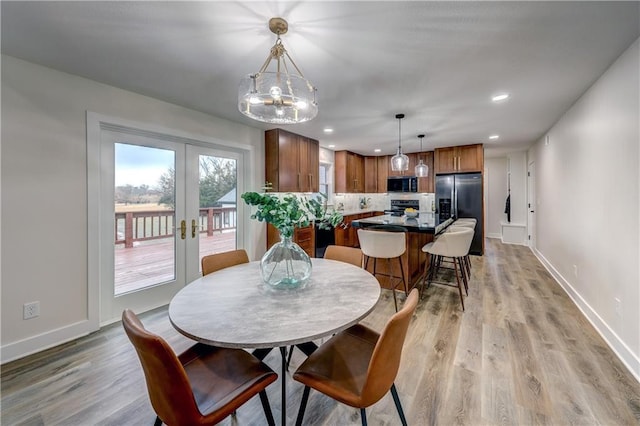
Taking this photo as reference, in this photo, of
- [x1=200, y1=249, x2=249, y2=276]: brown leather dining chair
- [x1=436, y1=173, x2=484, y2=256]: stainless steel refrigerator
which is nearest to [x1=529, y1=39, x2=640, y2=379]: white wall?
[x1=436, y1=173, x2=484, y2=256]: stainless steel refrigerator

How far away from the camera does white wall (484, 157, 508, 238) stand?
709 centimetres

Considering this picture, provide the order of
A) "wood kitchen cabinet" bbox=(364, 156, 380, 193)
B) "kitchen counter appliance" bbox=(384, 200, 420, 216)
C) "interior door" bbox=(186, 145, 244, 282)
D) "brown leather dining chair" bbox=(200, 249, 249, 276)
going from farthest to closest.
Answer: "wood kitchen cabinet" bbox=(364, 156, 380, 193), "kitchen counter appliance" bbox=(384, 200, 420, 216), "interior door" bbox=(186, 145, 244, 282), "brown leather dining chair" bbox=(200, 249, 249, 276)

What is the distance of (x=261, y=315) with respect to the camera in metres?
1.20

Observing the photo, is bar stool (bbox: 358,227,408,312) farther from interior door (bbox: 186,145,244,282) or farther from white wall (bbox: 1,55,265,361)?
white wall (bbox: 1,55,265,361)

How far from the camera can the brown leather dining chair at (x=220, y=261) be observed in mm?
1983

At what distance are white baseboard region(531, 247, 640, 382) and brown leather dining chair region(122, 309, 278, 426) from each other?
2501mm

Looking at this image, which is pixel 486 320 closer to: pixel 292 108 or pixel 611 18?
pixel 611 18

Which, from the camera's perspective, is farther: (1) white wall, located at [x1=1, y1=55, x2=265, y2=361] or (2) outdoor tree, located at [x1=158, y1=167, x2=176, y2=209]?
(2) outdoor tree, located at [x1=158, y1=167, x2=176, y2=209]

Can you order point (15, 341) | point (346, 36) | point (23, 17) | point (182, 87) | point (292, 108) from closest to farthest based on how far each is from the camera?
1. point (23, 17)
2. point (346, 36)
3. point (292, 108)
4. point (15, 341)
5. point (182, 87)

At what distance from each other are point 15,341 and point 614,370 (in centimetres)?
450

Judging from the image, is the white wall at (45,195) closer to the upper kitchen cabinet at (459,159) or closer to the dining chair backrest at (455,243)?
the dining chair backrest at (455,243)

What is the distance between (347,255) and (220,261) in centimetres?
103

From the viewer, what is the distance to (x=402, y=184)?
6.70 meters

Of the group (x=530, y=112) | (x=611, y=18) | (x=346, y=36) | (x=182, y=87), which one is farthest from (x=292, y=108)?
(x=530, y=112)
